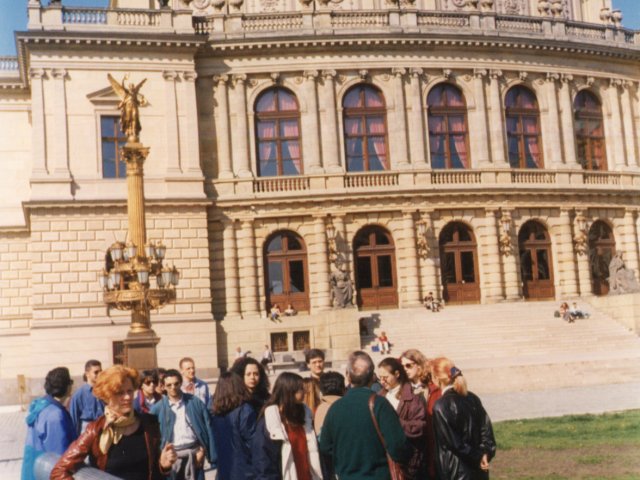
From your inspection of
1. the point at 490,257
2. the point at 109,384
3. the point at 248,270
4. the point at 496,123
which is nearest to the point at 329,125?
the point at 248,270

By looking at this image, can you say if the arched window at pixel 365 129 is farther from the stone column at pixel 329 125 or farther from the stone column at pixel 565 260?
the stone column at pixel 565 260

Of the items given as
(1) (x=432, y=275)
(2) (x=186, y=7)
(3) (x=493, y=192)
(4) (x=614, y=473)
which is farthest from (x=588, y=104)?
(4) (x=614, y=473)

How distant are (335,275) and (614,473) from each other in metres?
24.9

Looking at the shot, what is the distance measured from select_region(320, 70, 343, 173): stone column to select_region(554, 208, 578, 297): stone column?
11.0m

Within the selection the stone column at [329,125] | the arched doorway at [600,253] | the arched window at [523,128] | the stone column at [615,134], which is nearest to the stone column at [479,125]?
the arched window at [523,128]

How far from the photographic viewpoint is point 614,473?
13.1 metres

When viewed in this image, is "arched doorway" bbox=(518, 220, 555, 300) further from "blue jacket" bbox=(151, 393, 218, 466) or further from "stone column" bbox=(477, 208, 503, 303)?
"blue jacket" bbox=(151, 393, 218, 466)

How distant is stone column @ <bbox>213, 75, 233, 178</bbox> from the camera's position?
39344mm

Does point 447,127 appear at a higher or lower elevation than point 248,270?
higher

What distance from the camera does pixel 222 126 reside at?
3950cm

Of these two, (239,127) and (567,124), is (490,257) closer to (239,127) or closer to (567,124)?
(567,124)

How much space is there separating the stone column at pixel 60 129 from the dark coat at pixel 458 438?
31.0 metres

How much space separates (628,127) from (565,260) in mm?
8488

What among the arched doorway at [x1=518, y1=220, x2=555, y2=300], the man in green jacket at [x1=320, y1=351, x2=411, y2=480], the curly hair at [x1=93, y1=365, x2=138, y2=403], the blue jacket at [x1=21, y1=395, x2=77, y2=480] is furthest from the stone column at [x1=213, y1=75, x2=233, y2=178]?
the curly hair at [x1=93, y1=365, x2=138, y2=403]
